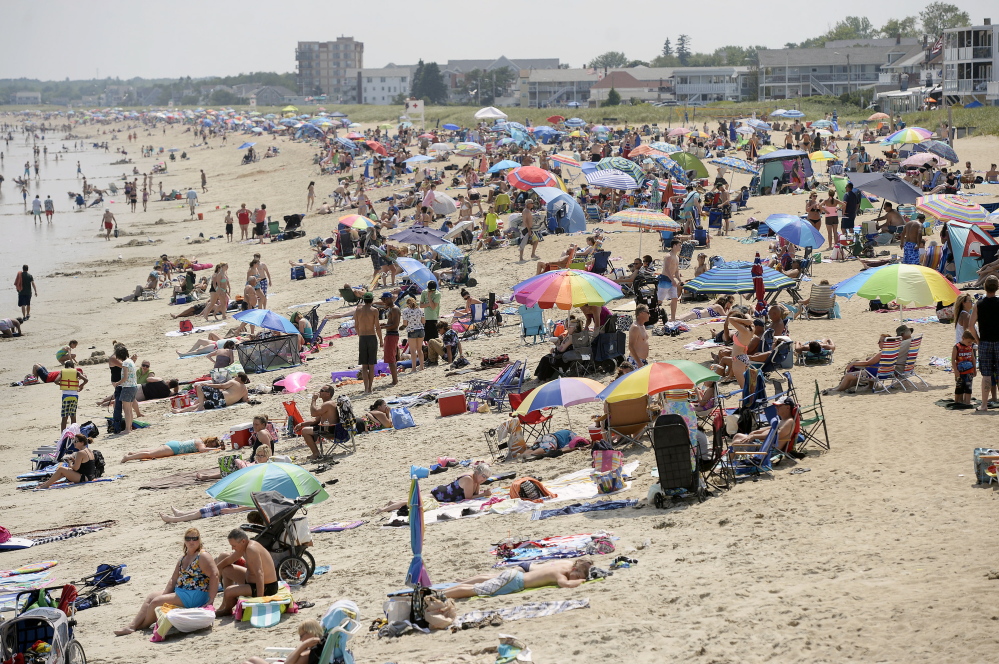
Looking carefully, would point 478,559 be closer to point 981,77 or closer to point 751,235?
point 751,235

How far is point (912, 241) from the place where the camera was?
56.1ft

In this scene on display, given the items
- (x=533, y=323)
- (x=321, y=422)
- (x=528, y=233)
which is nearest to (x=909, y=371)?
(x=533, y=323)

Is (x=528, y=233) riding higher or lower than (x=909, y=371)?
higher

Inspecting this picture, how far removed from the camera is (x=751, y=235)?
2200cm

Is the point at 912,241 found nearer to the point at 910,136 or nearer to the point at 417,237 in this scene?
the point at 417,237

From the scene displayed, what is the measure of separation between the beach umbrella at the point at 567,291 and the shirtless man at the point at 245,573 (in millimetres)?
5820

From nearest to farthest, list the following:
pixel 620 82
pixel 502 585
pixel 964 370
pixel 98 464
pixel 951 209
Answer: pixel 502 585, pixel 964 370, pixel 98 464, pixel 951 209, pixel 620 82

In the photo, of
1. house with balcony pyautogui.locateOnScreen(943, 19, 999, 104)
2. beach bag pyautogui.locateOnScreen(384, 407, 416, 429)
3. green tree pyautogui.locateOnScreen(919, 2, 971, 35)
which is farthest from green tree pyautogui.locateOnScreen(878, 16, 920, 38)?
beach bag pyautogui.locateOnScreen(384, 407, 416, 429)

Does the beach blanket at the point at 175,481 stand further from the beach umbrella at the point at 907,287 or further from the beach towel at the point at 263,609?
the beach umbrella at the point at 907,287

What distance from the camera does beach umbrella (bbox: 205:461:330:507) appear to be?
27.6 feet

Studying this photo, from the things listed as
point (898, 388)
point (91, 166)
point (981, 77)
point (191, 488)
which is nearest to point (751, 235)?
point (898, 388)

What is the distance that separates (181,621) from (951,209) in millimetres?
14097

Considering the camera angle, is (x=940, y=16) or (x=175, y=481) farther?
(x=940, y=16)

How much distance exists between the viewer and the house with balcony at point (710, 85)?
95625 mm
